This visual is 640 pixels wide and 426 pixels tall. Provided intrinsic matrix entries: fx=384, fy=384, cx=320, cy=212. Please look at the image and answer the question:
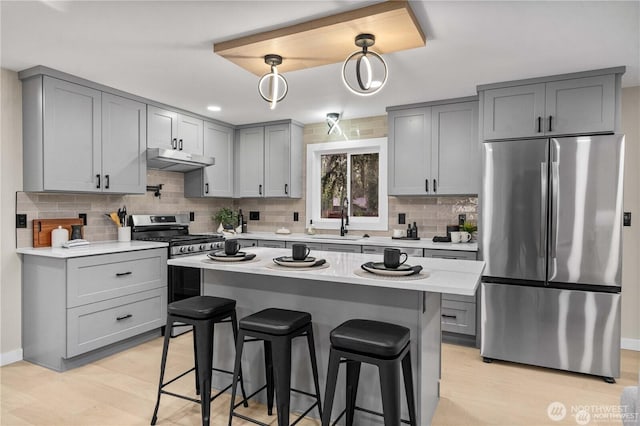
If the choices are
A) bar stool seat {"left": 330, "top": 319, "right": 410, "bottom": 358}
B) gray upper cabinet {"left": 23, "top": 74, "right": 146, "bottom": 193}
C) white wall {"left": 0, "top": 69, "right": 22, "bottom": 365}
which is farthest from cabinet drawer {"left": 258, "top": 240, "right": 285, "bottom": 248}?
bar stool seat {"left": 330, "top": 319, "right": 410, "bottom": 358}

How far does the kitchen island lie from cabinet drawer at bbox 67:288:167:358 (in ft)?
3.92

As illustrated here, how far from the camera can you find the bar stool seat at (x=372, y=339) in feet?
5.38

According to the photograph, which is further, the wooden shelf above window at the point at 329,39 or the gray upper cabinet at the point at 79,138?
the gray upper cabinet at the point at 79,138

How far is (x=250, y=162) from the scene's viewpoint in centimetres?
511

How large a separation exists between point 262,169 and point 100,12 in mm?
2923

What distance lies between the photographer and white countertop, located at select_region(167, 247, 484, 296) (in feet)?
5.49

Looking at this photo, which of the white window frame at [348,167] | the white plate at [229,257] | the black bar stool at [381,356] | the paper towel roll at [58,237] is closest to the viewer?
the black bar stool at [381,356]

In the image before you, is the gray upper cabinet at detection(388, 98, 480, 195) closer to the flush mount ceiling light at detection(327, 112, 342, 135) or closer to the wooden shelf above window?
the flush mount ceiling light at detection(327, 112, 342, 135)

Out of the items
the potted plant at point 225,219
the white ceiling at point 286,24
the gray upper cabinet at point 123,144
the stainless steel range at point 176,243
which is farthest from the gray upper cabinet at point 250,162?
the gray upper cabinet at point 123,144

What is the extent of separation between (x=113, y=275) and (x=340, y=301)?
7.12 ft

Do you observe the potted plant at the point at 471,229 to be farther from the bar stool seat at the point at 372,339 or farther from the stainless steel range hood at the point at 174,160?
the stainless steel range hood at the point at 174,160

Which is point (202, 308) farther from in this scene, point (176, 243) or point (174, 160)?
point (174, 160)

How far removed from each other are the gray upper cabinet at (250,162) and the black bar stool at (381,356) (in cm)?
344

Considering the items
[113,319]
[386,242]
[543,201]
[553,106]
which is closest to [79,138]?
[113,319]
